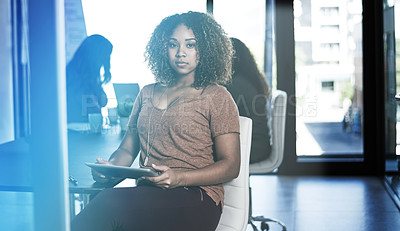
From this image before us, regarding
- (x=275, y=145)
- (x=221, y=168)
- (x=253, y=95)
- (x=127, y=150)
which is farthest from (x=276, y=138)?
(x=127, y=150)

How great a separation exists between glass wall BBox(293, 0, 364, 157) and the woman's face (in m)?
2.52

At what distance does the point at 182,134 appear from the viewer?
1176 millimetres

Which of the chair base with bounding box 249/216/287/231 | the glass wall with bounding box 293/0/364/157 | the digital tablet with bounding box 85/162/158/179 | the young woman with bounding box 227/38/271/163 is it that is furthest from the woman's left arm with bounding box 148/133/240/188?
the glass wall with bounding box 293/0/364/157

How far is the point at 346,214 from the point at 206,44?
1753 mm

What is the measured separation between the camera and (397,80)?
9.73ft

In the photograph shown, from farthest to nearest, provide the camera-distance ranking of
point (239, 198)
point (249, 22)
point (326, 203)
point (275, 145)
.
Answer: point (249, 22), point (326, 203), point (275, 145), point (239, 198)

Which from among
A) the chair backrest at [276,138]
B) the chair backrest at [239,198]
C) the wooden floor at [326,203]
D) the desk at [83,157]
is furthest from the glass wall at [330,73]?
the desk at [83,157]

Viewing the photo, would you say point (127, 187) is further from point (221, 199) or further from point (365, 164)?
point (365, 164)

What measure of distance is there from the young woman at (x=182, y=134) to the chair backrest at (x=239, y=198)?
5 cm

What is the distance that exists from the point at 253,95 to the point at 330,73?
1.69 meters

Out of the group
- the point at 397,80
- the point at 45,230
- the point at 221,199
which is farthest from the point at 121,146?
the point at 397,80

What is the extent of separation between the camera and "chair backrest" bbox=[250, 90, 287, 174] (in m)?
2.25

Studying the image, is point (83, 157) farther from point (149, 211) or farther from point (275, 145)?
point (275, 145)

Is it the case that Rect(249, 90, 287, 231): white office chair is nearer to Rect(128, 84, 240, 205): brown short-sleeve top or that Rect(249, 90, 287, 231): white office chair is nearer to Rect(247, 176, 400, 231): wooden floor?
Rect(247, 176, 400, 231): wooden floor
